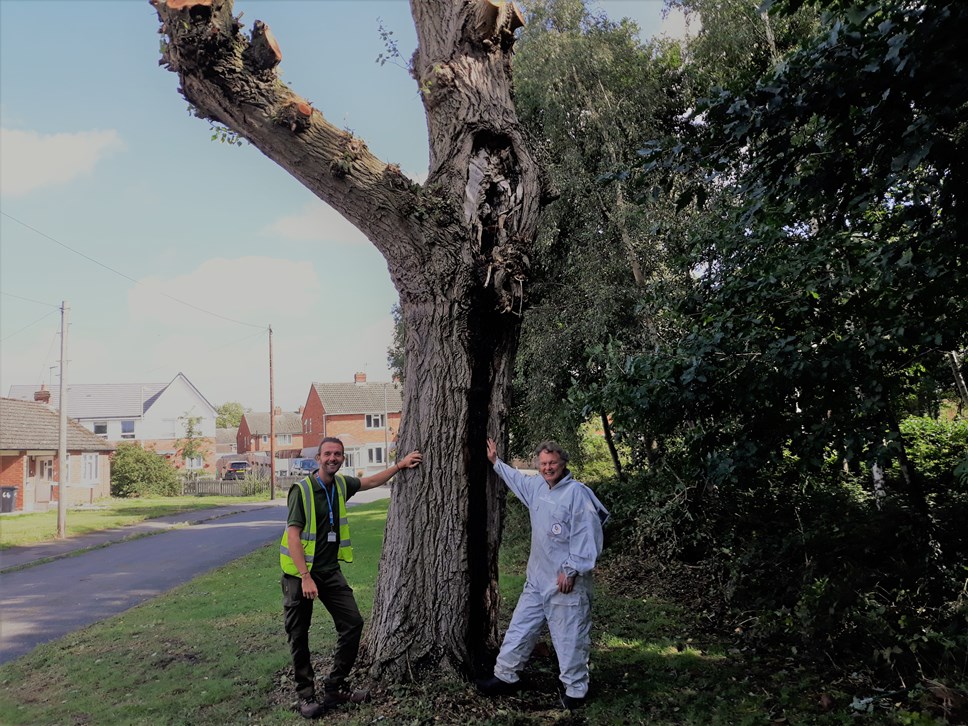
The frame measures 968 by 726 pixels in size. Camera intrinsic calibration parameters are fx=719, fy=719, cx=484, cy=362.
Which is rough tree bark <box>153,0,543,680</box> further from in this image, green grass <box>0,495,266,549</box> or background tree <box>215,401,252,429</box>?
background tree <box>215,401,252,429</box>

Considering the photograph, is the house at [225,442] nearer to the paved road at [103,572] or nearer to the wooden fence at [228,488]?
the wooden fence at [228,488]

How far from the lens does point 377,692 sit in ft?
17.1

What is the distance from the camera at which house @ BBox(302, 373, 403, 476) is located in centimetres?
6062

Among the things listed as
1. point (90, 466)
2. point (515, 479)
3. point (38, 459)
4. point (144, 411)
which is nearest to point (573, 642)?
point (515, 479)

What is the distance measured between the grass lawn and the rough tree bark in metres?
0.51

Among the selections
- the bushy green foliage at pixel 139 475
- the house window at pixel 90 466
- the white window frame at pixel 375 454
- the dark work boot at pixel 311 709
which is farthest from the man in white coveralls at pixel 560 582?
the white window frame at pixel 375 454

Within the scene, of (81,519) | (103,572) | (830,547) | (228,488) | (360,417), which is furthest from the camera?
(360,417)

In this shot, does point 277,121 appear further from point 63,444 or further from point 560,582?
point 63,444

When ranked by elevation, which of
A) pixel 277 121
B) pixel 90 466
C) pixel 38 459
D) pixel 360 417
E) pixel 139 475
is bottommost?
pixel 139 475

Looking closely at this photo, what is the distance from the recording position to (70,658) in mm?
7570

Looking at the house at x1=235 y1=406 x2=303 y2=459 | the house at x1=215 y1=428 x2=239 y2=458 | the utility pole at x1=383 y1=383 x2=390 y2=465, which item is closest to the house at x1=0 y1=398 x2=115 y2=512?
the utility pole at x1=383 y1=383 x2=390 y2=465

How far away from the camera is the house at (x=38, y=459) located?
31062mm

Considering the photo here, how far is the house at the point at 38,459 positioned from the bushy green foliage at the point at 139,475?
1.85 meters

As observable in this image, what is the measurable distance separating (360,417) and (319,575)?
5737cm
